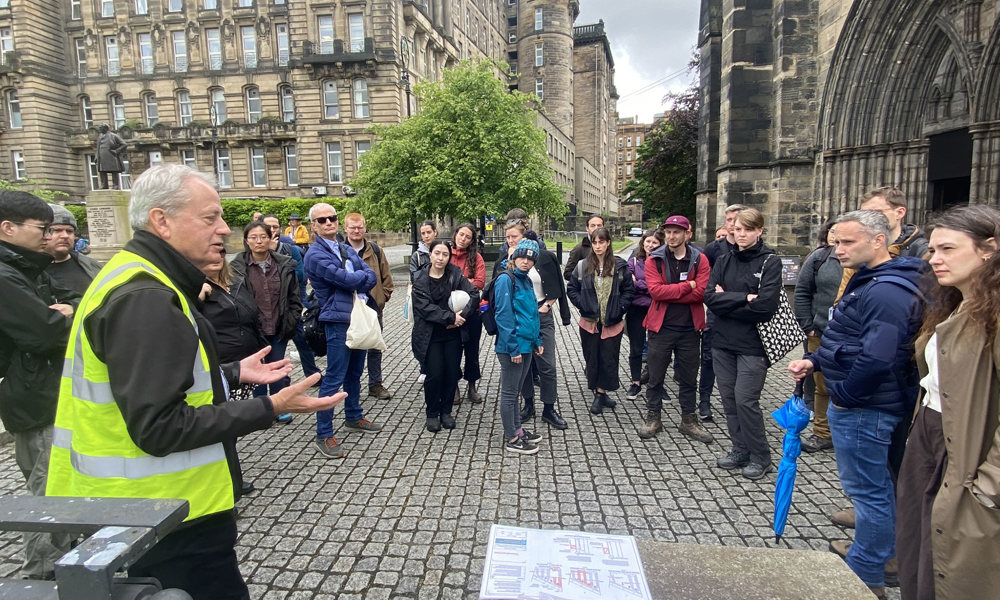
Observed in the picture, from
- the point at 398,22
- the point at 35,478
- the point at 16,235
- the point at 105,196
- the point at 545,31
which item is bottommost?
the point at 35,478

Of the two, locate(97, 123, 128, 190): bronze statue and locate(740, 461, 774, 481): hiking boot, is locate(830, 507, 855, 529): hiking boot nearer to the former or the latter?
locate(740, 461, 774, 481): hiking boot

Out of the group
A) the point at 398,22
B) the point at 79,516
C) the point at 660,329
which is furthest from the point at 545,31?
the point at 79,516

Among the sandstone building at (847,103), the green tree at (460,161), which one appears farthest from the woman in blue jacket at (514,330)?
the green tree at (460,161)

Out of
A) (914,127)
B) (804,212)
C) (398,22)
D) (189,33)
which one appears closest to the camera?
(914,127)

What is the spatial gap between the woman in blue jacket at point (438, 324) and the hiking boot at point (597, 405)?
1567 mm

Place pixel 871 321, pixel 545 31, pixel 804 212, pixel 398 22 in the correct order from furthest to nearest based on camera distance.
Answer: pixel 545 31
pixel 398 22
pixel 804 212
pixel 871 321

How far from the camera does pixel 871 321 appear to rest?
107 inches

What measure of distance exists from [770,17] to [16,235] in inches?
503

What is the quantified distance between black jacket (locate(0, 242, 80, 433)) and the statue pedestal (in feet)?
38.0

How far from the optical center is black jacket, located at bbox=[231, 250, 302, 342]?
5.17 meters

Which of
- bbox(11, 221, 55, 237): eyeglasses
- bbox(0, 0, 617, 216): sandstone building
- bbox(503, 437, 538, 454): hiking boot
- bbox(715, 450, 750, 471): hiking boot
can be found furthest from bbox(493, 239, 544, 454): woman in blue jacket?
bbox(0, 0, 617, 216): sandstone building

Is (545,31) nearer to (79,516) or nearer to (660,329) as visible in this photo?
(660,329)

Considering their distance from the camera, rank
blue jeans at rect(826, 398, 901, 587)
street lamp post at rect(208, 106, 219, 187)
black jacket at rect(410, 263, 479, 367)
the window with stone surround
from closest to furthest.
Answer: blue jeans at rect(826, 398, 901, 587) < black jacket at rect(410, 263, 479, 367) < the window with stone surround < street lamp post at rect(208, 106, 219, 187)

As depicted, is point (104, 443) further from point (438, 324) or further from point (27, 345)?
point (438, 324)
